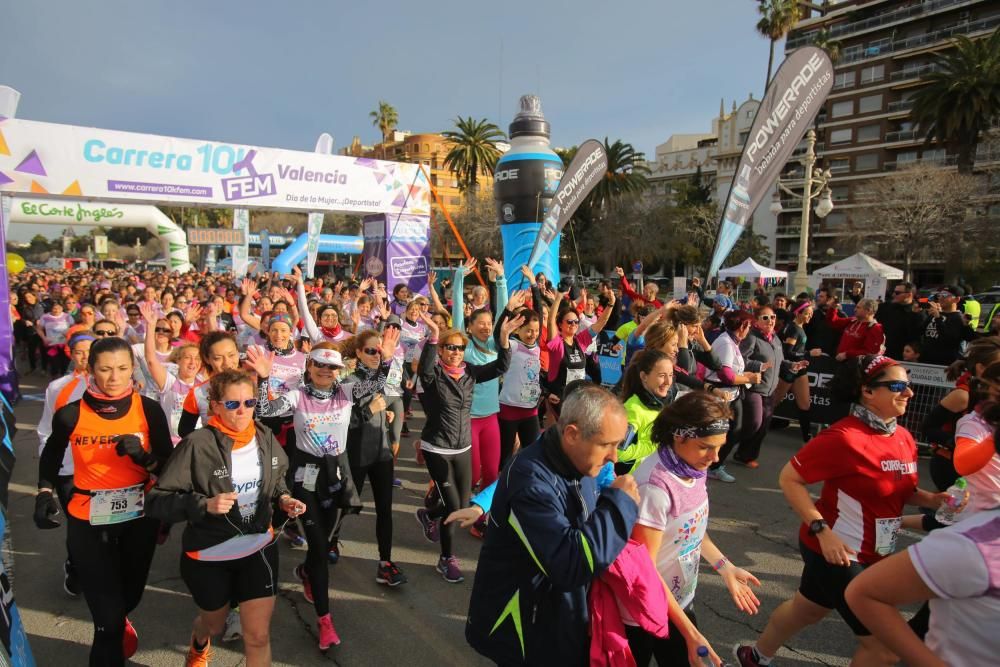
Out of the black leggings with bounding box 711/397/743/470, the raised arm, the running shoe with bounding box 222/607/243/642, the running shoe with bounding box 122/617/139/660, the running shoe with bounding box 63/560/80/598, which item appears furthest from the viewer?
the black leggings with bounding box 711/397/743/470

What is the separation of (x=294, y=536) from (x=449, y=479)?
156 centimetres

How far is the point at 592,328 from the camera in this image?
6.63 m

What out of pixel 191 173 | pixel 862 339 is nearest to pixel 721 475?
pixel 862 339

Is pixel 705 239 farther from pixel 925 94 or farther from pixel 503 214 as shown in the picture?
pixel 503 214

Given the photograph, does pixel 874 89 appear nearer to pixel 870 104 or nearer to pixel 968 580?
pixel 870 104

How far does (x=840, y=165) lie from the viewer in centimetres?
5144

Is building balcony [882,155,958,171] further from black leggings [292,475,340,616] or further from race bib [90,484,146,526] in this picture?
race bib [90,484,146,526]

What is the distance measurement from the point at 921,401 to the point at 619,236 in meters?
37.6

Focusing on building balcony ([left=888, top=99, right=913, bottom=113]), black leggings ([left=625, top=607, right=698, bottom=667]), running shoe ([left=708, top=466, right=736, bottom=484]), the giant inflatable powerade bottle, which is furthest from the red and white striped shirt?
building balcony ([left=888, top=99, right=913, bottom=113])

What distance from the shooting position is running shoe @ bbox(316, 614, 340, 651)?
10.6 feet

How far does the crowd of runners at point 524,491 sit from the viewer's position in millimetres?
1764

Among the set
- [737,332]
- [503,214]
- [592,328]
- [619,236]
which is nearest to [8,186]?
[503,214]

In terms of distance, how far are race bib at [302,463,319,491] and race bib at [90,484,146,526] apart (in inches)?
32.4

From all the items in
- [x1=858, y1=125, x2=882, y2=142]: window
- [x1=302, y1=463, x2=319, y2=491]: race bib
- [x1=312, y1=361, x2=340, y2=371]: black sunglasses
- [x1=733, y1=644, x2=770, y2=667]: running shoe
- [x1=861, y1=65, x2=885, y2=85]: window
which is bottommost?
[x1=733, y1=644, x2=770, y2=667]: running shoe
